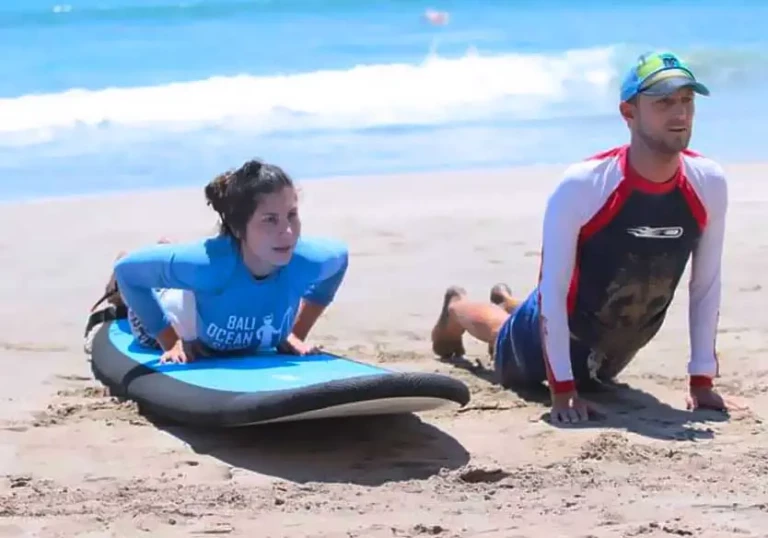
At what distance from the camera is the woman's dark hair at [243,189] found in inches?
188

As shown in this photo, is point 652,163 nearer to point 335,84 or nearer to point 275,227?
point 275,227

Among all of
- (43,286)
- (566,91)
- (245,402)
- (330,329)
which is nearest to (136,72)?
(566,91)

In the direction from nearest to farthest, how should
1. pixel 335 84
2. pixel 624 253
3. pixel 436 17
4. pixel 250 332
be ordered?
pixel 624 253 → pixel 250 332 → pixel 335 84 → pixel 436 17

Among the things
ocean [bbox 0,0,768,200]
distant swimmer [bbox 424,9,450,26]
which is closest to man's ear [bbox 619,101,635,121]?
ocean [bbox 0,0,768,200]

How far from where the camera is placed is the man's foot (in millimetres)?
6008

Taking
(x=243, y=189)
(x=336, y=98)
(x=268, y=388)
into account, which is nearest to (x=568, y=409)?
(x=268, y=388)

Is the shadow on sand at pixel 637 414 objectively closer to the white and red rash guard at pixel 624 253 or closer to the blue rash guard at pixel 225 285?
the white and red rash guard at pixel 624 253

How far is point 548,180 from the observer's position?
1080 cm

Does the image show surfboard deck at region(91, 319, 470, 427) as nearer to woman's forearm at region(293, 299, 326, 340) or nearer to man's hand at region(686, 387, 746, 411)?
woman's forearm at region(293, 299, 326, 340)

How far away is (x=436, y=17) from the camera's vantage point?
28203 mm

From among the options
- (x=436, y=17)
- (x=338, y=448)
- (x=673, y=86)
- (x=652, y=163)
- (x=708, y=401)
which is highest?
(x=436, y=17)

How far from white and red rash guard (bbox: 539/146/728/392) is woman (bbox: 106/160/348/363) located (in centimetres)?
90

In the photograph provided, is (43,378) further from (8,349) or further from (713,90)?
(713,90)

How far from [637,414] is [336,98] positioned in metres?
12.3
